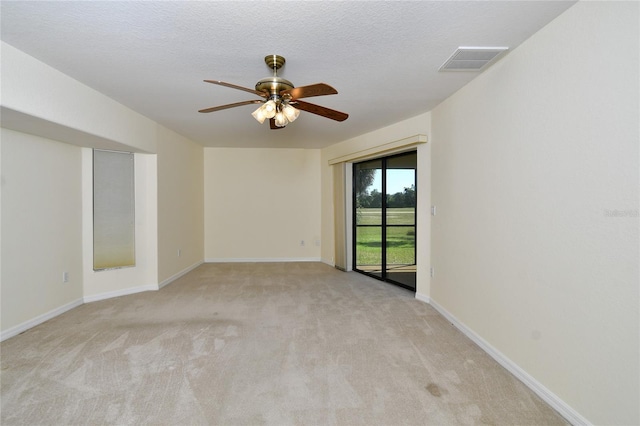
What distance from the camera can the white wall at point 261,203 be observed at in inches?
255

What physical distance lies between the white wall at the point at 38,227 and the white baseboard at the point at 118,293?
0.15m

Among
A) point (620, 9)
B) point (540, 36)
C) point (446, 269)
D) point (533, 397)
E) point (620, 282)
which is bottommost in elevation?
point (533, 397)

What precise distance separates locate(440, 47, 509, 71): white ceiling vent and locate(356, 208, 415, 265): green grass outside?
2.37m

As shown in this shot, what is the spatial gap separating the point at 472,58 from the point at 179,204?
485 centimetres

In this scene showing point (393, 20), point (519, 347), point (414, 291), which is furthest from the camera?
point (414, 291)

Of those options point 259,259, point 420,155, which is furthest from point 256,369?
point 259,259

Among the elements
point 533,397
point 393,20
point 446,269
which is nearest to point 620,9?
point 393,20

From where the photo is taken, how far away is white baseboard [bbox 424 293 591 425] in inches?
70.0

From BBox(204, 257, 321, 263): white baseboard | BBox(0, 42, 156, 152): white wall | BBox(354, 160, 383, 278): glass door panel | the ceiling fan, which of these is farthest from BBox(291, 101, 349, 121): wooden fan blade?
BBox(204, 257, 321, 263): white baseboard

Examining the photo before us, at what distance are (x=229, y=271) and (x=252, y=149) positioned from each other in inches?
105

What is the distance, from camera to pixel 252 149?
645cm

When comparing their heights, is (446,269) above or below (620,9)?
below

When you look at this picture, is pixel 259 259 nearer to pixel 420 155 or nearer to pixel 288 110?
pixel 420 155

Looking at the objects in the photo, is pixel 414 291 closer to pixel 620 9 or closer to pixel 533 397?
pixel 533 397
